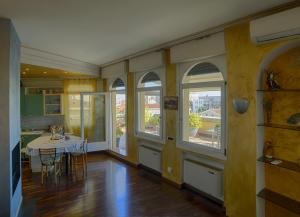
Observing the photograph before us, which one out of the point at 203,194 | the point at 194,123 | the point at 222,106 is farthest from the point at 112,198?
the point at 222,106

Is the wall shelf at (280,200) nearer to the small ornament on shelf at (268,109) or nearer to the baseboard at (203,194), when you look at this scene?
the baseboard at (203,194)

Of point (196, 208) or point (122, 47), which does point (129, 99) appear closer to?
point (122, 47)

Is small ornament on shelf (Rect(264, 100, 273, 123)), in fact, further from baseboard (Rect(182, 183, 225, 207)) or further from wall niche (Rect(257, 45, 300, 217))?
baseboard (Rect(182, 183, 225, 207))

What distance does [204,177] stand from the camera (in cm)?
370

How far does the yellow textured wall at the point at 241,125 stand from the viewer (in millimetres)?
2844

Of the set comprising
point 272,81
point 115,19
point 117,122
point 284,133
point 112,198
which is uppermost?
point 115,19

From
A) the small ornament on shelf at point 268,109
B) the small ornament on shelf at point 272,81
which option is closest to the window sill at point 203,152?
the small ornament on shelf at point 268,109

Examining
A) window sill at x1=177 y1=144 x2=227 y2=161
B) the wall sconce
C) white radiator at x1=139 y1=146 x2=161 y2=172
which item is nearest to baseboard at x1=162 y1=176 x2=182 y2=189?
white radiator at x1=139 y1=146 x2=161 y2=172

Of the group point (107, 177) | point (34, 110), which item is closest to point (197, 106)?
point (107, 177)

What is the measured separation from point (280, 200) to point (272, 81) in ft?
4.75

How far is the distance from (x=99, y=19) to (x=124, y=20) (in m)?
0.33

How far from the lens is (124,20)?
3041 millimetres

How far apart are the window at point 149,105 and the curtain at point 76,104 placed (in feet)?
7.25

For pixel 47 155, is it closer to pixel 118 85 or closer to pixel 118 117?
pixel 118 117
